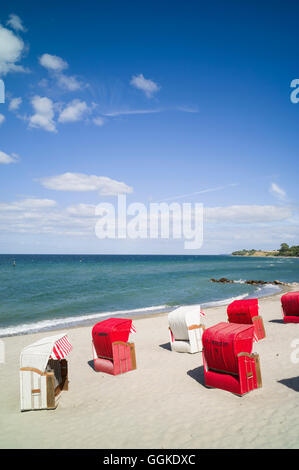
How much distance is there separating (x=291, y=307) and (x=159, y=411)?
12672 mm

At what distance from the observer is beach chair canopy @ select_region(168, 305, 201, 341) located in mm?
12508

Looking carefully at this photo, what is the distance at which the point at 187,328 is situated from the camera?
12.5 metres

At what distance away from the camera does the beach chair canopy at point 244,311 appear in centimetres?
1484

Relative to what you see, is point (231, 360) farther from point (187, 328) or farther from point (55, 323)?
point (55, 323)

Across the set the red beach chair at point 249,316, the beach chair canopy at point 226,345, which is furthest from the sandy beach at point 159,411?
the red beach chair at point 249,316

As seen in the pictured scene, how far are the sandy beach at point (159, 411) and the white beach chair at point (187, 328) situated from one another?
1.54ft

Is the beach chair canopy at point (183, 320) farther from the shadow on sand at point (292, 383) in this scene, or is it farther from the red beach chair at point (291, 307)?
the red beach chair at point (291, 307)

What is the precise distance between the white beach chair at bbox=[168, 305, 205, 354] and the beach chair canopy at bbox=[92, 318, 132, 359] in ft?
7.91

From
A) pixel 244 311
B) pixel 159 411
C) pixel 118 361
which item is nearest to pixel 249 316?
pixel 244 311

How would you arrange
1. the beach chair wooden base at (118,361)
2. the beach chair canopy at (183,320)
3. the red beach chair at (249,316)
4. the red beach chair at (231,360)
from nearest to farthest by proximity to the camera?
the red beach chair at (231,360), the beach chair wooden base at (118,361), the beach chair canopy at (183,320), the red beach chair at (249,316)
